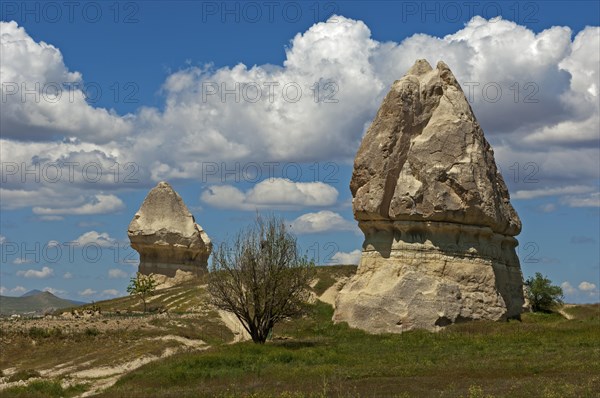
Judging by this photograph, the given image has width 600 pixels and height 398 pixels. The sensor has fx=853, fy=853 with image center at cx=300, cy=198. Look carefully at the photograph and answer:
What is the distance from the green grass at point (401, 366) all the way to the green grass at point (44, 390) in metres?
2.34

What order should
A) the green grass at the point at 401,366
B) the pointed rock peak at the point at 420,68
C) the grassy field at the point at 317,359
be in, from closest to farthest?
the green grass at the point at 401,366 < the grassy field at the point at 317,359 < the pointed rock peak at the point at 420,68

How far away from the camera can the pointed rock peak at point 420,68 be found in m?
60.7

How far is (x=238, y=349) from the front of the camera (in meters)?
43.6

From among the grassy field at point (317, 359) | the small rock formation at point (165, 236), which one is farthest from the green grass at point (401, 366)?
the small rock formation at point (165, 236)

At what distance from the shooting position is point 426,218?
2135 inches

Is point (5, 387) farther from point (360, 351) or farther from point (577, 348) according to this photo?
point (577, 348)

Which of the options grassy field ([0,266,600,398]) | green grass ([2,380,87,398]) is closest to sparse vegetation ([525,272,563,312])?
grassy field ([0,266,600,398])

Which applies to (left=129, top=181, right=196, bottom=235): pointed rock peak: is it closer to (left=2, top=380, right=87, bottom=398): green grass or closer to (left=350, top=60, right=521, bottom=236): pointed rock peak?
(left=350, top=60, right=521, bottom=236): pointed rock peak

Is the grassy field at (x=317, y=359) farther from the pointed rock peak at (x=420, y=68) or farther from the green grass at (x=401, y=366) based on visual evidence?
the pointed rock peak at (x=420, y=68)

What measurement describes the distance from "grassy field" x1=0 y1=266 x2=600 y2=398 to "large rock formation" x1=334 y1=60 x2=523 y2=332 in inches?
79.6

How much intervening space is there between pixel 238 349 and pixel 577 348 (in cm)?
1668

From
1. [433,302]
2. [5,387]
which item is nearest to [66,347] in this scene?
[5,387]

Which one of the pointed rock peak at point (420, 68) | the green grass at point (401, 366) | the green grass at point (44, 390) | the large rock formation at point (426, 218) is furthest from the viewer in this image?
the pointed rock peak at point (420, 68)

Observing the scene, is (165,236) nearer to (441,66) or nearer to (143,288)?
→ (143,288)
